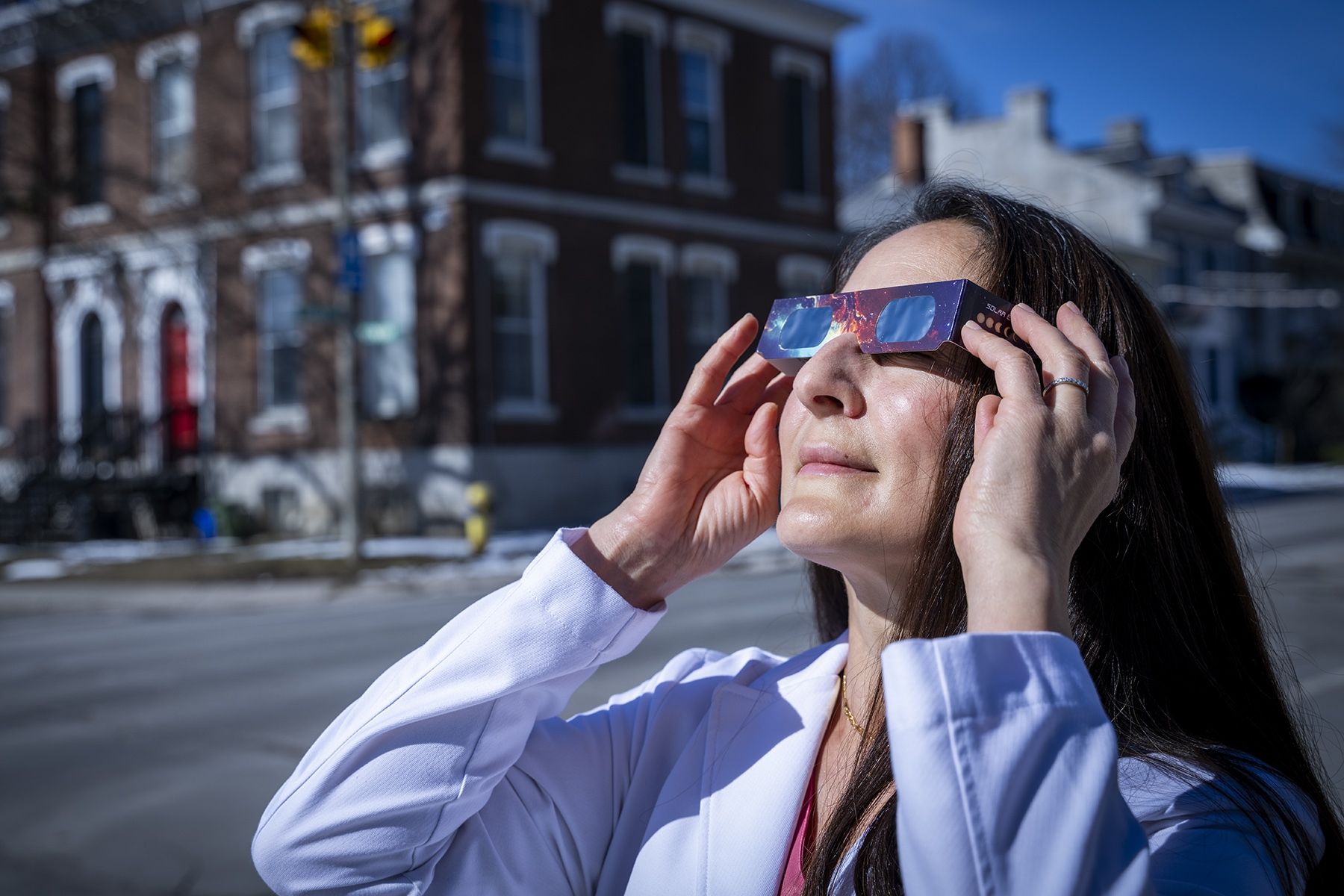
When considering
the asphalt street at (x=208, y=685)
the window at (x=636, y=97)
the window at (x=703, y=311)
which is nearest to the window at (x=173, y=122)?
the window at (x=636, y=97)

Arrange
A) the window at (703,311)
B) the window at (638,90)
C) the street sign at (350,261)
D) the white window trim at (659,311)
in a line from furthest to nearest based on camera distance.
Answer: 1. the window at (703,311)
2. the white window trim at (659,311)
3. the window at (638,90)
4. the street sign at (350,261)

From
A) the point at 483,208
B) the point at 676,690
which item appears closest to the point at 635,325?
the point at 483,208

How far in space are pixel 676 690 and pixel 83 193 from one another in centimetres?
2167

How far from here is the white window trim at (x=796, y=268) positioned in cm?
2253

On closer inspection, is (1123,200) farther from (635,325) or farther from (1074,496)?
(1074,496)

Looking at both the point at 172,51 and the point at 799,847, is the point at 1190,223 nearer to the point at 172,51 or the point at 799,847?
the point at 172,51

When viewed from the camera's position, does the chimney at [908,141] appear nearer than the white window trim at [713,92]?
No

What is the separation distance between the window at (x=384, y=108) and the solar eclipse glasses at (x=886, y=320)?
57.5 feet

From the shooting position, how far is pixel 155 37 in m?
20.4

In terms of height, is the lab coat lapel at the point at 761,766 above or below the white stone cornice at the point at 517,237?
below

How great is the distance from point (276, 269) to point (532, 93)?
5216 mm

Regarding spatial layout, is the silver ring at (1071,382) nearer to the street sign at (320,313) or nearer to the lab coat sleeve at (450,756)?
the lab coat sleeve at (450,756)

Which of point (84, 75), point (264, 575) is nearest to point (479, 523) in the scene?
point (264, 575)

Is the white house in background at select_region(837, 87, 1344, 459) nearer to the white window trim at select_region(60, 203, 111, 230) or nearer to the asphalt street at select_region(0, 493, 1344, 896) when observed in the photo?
the white window trim at select_region(60, 203, 111, 230)
